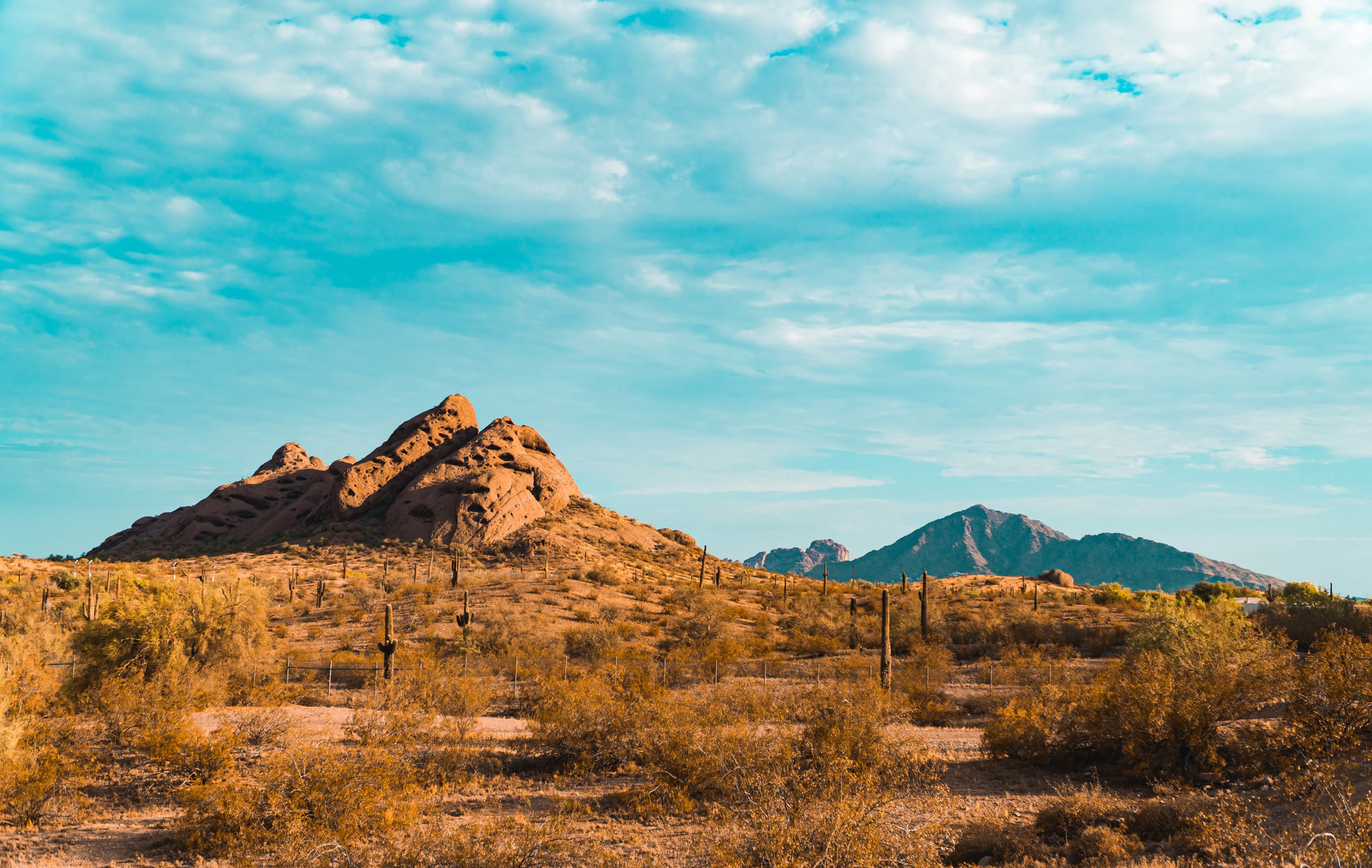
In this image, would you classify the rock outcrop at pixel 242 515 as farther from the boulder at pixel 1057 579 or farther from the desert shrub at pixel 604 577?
the boulder at pixel 1057 579

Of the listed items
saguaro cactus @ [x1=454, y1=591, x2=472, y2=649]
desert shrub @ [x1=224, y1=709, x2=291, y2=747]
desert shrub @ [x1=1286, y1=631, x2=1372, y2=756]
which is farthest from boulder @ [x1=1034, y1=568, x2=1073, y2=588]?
desert shrub @ [x1=224, y1=709, x2=291, y2=747]

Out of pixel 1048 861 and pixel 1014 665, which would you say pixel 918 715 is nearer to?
pixel 1014 665

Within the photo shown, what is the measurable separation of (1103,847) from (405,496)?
77.8 m

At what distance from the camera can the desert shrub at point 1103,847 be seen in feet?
37.1

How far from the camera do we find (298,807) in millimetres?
12781

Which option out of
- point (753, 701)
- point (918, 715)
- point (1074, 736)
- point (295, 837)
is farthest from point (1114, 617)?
point (295, 837)

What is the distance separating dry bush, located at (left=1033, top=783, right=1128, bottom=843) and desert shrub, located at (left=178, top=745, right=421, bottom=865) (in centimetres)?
1117

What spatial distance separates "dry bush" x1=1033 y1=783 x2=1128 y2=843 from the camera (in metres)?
13.0

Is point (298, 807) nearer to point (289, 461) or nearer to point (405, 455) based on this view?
point (405, 455)

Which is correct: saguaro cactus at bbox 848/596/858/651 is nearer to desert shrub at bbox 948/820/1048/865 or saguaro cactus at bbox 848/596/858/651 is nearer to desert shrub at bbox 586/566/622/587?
desert shrub at bbox 586/566/622/587

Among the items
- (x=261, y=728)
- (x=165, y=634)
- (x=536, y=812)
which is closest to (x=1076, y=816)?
(x=536, y=812)

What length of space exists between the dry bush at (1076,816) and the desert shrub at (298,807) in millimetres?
11175

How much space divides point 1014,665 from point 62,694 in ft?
114

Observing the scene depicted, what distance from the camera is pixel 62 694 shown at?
18.8 m
